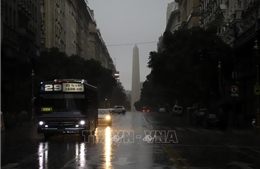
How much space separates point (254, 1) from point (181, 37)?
1130 centimetres

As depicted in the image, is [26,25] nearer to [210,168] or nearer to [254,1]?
[254,1]

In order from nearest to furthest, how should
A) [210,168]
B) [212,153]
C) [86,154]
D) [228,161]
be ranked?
[210,168], [228,161], [86,154], [212,153]

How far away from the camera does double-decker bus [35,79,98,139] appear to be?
2619cm

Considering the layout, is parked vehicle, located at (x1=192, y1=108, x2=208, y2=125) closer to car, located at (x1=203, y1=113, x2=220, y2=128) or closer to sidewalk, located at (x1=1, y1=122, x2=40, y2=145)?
car, located at (x1=203, y1=113, x2=220, y2=128)

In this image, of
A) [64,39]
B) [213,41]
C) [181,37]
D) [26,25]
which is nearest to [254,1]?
[213,41]

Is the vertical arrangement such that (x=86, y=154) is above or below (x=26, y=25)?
below

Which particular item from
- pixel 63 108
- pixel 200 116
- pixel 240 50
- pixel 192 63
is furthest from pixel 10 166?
pixel 240 50

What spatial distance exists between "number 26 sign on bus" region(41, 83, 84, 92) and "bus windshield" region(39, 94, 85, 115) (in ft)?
1.07

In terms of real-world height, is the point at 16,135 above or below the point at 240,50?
below

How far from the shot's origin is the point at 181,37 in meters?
61.2

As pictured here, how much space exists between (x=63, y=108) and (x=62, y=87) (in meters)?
1.10

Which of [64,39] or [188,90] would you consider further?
[64,39]

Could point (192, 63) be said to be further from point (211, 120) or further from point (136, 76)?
point (136, 76)

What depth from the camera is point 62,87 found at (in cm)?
2667
